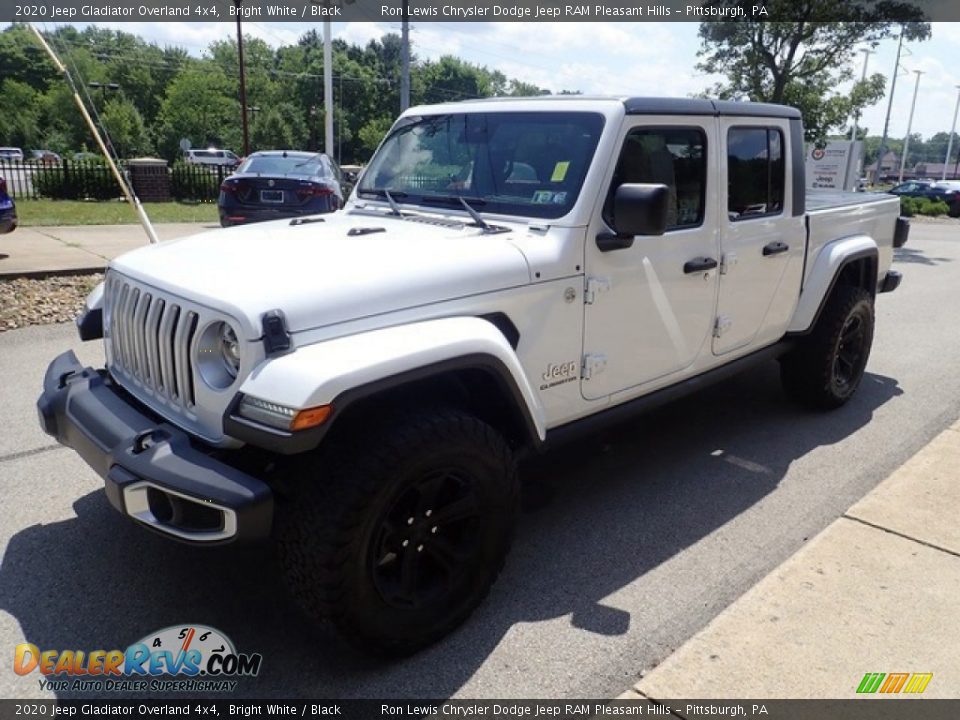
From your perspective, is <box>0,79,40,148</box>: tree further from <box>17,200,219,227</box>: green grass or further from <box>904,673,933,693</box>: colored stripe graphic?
<box>904,673,933,693</box>: colored stripe graphic

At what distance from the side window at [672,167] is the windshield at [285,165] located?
7788 millimetres

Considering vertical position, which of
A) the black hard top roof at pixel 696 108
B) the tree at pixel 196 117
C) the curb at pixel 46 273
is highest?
the tree at pixel 196 117

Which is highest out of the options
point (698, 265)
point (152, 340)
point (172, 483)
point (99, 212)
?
point (698, 265)

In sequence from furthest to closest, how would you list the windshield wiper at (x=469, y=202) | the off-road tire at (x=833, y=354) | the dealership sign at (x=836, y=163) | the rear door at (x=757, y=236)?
1. the dealership sign at (x=836, y=163)
2. the off-road tire at (x=833, y=354)
3. the rear door at (x=757, y=236)
4. the windshield wiper at (x=469, y=202)

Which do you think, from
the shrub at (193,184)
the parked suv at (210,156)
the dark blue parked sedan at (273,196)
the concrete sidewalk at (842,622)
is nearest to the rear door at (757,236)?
the concrete sidewalk at (842,622)

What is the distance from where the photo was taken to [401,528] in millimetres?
2527

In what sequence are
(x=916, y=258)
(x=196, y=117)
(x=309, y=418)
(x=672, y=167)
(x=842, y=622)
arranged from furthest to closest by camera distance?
1. (x=196, y=117)
2. (x=916, y=258)
3. (x=672, y=167)
4. (x=842, y=622)
5. (x=309, y=418)

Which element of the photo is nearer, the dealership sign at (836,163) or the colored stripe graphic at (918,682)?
the colored stripe graphic at (918,682)

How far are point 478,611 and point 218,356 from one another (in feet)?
4.56

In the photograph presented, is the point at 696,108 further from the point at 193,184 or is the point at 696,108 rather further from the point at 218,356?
the point at 193,184

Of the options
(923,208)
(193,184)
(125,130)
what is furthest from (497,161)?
(125,130)

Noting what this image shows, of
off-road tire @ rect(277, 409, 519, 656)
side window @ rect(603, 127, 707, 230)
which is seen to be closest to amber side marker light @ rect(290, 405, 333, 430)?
off-road tire @ rect(277, 409, 519, 656)

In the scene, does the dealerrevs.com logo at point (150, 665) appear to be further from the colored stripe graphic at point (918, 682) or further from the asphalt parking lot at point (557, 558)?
the colored stripe graphic at point (918, 682)

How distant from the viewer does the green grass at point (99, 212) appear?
46.2 ft
